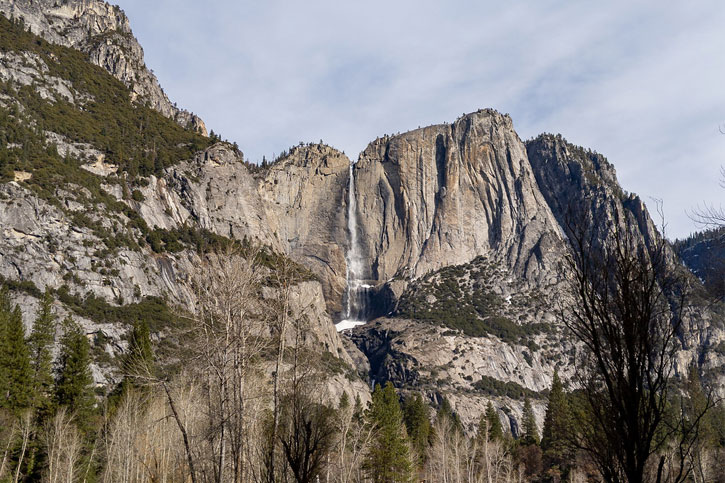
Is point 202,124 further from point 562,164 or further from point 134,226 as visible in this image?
point 562,164

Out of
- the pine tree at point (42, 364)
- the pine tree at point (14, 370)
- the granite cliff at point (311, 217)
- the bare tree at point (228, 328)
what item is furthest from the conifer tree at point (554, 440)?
the bare tree at point (228, 328)

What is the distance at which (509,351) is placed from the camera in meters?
152

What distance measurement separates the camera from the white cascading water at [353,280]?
17400 centimetres

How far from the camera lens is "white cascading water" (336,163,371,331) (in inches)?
6850

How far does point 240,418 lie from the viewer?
19.5m

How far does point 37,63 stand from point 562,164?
14730cm

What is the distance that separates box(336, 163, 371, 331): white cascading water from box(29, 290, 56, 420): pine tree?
4645 inches

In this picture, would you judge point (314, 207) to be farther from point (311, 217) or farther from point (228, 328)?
point (228, 328)

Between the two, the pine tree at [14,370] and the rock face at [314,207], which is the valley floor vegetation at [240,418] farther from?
the rock face at [314,207]

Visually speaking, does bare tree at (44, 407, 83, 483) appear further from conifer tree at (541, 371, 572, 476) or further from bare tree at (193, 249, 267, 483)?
conifer tree at (541, 371, 572, 476)

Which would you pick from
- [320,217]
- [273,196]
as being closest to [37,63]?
[273,196]

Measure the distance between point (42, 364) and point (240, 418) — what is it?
126 feet

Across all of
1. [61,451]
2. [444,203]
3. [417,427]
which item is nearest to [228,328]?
[61,451]

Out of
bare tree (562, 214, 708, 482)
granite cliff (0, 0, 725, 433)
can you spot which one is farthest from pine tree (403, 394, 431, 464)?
bare tree (562, 214, 708, 482)
